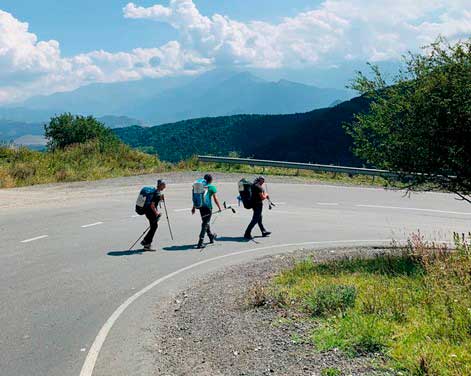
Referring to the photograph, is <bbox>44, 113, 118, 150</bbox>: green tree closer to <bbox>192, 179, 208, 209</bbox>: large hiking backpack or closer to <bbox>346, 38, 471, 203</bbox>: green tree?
<bbox>192, 179, 208, 209</bbox>: large hiking backpack

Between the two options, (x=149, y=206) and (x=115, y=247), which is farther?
(x=115, y=247)

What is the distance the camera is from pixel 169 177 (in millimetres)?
26672

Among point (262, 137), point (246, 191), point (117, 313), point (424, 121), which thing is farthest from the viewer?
point (262, 137)

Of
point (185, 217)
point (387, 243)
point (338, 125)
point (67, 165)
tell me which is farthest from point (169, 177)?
point (338, 125)

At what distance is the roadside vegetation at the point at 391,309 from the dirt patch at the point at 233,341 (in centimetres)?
22

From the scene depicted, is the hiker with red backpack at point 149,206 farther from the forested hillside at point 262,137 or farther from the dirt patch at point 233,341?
the forested hillside at point 262,137

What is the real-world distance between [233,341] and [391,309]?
2.25 meters

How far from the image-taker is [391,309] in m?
6.85

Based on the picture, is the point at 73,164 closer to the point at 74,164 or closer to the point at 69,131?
the point at 74,164

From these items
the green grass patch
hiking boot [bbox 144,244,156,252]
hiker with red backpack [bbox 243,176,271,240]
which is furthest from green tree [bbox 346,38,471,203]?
the green grass patch

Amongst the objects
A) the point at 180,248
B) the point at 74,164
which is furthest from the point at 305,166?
the point at 180,248

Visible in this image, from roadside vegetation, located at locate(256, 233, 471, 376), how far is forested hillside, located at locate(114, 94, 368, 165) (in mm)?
90998

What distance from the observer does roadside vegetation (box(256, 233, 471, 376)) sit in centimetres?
541

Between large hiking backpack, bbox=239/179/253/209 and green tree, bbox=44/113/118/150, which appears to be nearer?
large hiking backpack, bbox=239/179/253/209
